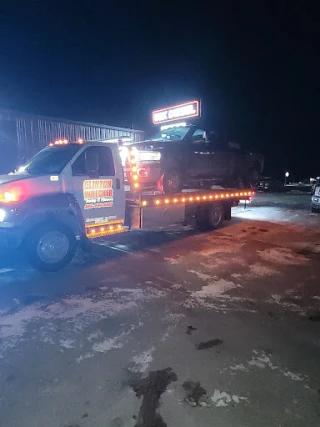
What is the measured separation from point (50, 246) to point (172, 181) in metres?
4.34

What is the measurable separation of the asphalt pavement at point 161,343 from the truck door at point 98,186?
3.38 feet

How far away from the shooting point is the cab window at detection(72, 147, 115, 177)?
666 cm

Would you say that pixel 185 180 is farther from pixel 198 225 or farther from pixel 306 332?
pixel 306 332

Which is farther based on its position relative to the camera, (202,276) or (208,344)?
(202,276)

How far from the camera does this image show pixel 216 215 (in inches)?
435

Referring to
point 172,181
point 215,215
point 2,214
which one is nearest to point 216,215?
point 215,215

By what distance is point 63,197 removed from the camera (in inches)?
251

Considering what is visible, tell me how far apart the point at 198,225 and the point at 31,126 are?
891 cm

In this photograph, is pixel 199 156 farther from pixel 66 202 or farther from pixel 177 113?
pixel 177 113

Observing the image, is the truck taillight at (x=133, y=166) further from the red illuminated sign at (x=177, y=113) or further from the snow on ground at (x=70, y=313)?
the red illuminated sign at (x=177, y=113)

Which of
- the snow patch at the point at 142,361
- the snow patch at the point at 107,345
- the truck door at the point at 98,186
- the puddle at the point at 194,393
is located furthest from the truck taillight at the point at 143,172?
the puddle at the point at 194,393

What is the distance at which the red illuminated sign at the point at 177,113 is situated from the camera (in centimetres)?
2088

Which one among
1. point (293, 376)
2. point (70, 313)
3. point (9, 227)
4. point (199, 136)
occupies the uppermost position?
point (199, 136)

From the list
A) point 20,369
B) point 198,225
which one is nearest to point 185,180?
point 198,225
